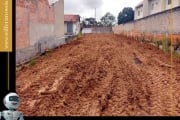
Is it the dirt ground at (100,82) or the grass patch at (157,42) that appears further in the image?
the grass patch at (157,42)

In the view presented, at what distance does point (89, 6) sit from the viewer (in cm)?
373

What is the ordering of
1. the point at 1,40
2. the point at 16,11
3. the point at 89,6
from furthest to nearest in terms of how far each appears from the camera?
the point at 89,6 < the point at 16,11 < the point at 1,40

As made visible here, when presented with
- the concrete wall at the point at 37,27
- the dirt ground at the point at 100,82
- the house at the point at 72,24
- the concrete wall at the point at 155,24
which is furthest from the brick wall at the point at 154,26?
the concrete wall at the point at 37,27

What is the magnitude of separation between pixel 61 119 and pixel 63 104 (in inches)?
6.6

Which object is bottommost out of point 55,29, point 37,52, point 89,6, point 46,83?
point 46,83

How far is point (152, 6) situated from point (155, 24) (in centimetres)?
25

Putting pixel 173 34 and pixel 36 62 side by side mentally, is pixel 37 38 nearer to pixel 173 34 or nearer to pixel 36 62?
pixel 36 62

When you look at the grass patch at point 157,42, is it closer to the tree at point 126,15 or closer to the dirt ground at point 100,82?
the dirt ground at point 100,82

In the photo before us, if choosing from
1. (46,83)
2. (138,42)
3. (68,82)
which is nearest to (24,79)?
(46,83)

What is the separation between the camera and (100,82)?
3668mm

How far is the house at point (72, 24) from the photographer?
12.3 feet

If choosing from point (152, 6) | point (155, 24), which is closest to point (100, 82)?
point (155, 24)

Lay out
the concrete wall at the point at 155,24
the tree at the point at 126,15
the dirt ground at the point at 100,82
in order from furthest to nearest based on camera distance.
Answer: the tree at the point at 126,15, the concrete wall at the point at 155,24, the dirt ground at the point at 100,82

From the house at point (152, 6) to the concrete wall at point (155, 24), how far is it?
5 cm
